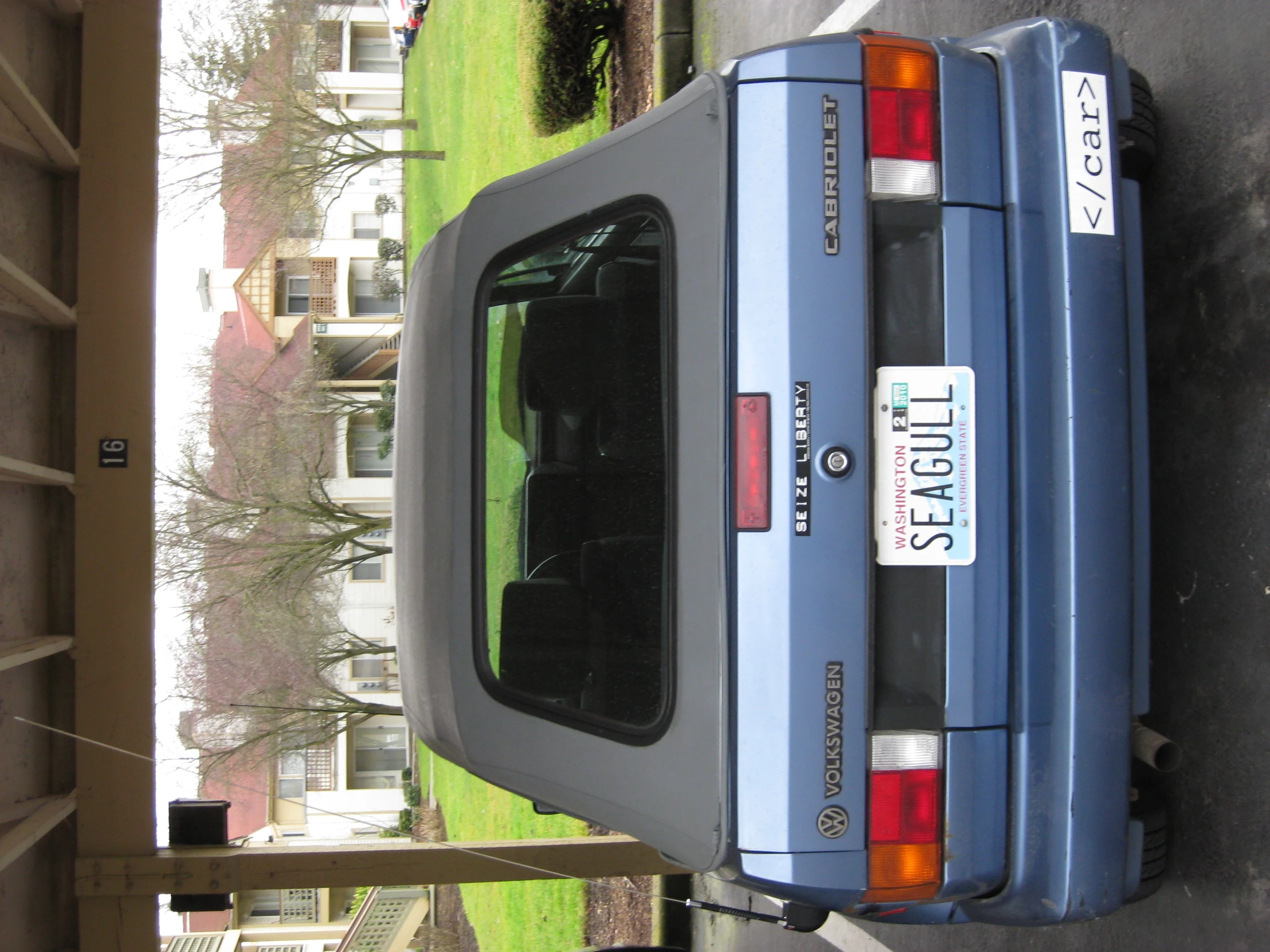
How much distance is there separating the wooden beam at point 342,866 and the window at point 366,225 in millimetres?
25992

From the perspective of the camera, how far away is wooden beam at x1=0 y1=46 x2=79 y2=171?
414 centimetres

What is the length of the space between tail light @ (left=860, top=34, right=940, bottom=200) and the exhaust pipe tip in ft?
5.23

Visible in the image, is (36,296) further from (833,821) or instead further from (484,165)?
(484,165)

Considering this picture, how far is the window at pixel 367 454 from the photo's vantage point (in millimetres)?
23642

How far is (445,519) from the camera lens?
3332 millimetres

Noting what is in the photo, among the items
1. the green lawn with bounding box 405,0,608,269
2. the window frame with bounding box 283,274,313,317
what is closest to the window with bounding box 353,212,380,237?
the window frame with bounding box 283,274,313,317

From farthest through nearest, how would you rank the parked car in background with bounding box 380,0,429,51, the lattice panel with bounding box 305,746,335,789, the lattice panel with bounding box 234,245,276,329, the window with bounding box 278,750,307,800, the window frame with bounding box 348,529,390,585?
the window with bounding box 278,750,307,800, the lattice panel with bounding box 305,746,335,789, the lattice panel with bounding box 234,245,276,329, the parked car in background with bounding box 380,0,429,51, the window frame with bounding box 348,529,390,585

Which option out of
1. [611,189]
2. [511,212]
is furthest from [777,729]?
[511,212]

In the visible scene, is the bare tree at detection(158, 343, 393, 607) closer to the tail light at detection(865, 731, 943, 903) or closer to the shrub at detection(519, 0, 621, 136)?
the shrub at detection(519, 0, 621, 136)

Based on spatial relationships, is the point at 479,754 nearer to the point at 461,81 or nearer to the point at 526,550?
the point at 526,550

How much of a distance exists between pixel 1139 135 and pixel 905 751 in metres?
1.97

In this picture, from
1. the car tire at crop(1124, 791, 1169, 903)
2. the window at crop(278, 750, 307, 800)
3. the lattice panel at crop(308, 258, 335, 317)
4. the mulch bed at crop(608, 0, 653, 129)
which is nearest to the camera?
the car tire at crop(1124, 791, 1169, 903)

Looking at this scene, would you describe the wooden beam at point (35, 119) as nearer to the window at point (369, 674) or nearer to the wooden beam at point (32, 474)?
the wooden beam at point (32, 474)

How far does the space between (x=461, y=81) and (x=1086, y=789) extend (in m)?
16.1
